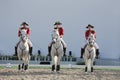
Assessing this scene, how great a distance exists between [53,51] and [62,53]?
0.50 metres

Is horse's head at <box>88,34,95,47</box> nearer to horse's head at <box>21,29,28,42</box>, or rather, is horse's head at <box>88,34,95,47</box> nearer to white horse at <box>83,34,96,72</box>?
white horse at <box>83,34,96,72</box>

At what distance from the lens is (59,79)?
13.3 meters

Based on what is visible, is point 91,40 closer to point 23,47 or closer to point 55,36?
point 55,36

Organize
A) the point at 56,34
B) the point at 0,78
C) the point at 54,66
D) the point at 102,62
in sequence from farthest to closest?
the point at 102,62 → the point at 54,66 → the point at 56,34 → the point at 0,78

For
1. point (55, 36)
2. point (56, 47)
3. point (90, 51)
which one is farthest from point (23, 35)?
point (90, 51)

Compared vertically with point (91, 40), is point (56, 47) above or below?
below

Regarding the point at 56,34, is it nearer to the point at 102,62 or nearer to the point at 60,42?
the point at 60,42

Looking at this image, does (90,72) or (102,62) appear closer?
(90,72)

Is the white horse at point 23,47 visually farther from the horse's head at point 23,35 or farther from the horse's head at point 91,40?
the horse's head at point 91,40

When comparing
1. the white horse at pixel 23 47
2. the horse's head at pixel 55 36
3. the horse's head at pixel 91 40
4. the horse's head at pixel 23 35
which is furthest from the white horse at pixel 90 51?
the horse's head at pixel 23 35

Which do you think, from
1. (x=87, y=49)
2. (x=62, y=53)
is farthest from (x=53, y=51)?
(x=87, y=49)

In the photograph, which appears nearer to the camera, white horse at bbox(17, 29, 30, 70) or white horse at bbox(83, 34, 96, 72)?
white horse at bbox(17, 29, 30, 70)

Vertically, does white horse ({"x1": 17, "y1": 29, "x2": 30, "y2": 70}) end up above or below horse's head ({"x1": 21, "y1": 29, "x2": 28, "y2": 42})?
below

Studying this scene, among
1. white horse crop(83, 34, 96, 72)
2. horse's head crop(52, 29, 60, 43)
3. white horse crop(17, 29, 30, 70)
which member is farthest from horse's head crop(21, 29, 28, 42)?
white horse crop(83, 34, 96, 72)
